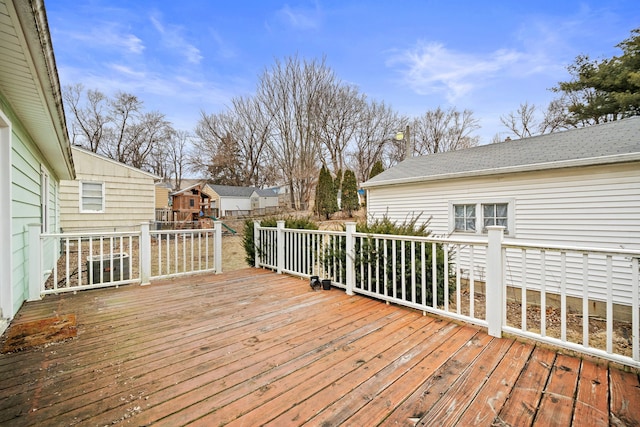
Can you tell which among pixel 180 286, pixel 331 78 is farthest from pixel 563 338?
pixel 331 78

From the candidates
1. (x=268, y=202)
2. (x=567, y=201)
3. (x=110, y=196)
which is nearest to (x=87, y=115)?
(x=268, y=202)

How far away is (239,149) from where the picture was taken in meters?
24.9

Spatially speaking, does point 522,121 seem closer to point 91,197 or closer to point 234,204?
point 234,204

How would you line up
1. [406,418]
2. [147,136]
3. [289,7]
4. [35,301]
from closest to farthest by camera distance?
1. [406,418]
2. [35,301]
3. [289,7]
4. [147,136]

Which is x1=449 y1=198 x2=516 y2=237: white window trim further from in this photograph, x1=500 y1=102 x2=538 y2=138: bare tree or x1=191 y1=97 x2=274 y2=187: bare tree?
x1=191 y1=97 x2=274 y2=187: bare tree

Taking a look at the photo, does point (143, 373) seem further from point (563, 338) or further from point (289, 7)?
point (289, 7)

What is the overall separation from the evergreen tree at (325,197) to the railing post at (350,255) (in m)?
13.9

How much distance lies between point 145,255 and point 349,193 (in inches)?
592

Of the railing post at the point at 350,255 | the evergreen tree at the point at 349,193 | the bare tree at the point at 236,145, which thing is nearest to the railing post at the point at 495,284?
the railing post at the point at 350,255

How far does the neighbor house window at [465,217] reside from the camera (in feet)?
22.9

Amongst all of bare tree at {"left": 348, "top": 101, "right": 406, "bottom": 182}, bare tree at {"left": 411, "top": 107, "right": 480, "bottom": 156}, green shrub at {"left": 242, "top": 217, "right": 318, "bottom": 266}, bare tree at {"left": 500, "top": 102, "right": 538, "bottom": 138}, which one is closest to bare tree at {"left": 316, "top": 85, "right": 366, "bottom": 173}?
bare tree at {"left": 348, "top": 101, "right": 406, "bottom": 182}

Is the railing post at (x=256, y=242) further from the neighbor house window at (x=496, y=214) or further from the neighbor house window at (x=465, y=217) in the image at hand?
the neighbor house window at (x=496, y=214)

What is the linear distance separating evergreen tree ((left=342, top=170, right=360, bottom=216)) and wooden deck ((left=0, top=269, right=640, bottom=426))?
15.4m

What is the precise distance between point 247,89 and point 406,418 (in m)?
22.6
